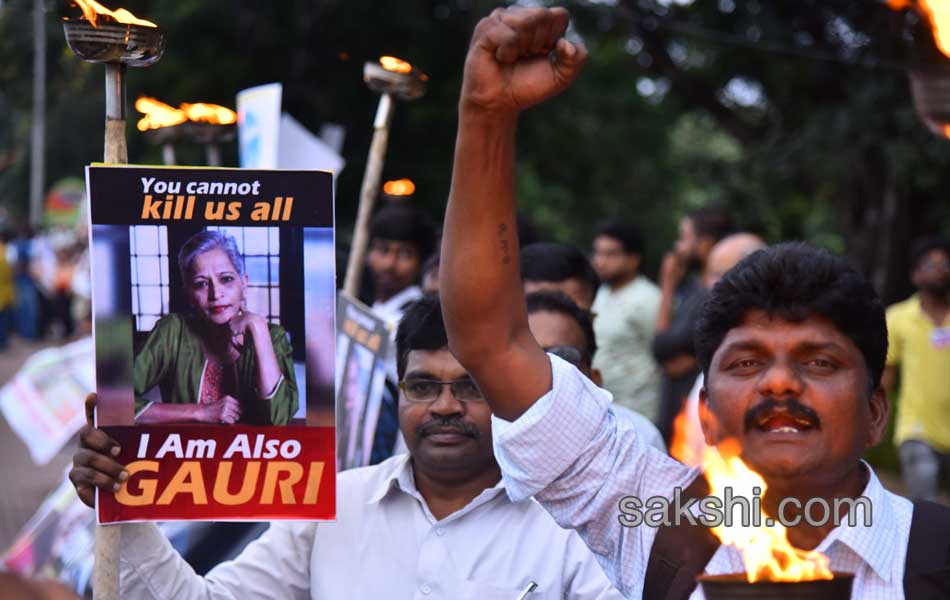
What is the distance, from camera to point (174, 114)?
12.6 feet

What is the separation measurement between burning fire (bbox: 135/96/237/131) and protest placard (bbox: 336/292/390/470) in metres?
0.76

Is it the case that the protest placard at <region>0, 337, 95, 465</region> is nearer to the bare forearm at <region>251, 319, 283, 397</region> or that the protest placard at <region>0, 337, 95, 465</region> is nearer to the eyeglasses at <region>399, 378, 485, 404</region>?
the eyeglasses at <region>399, 378, 485, 404</region>

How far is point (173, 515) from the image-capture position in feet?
9.00

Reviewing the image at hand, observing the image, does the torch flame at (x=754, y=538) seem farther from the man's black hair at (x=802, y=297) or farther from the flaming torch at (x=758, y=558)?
the man's black hair at (x=802, y=297)

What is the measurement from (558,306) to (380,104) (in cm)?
133

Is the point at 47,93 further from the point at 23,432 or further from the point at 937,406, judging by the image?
the point at 937,406

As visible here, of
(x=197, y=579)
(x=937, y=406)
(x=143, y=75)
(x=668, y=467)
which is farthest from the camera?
(x=143, y=75)

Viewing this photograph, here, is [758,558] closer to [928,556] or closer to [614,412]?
[928,556]

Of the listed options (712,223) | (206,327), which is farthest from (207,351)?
(712,223)

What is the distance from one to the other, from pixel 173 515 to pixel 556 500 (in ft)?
2.80

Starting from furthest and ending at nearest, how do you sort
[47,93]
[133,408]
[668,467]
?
[47,93] < [133,408] < [668,467]

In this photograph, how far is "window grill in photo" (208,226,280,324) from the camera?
2725 mm

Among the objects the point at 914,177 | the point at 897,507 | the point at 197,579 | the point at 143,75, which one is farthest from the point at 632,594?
the point at 143,75

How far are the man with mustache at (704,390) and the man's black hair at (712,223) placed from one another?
5322 mm
